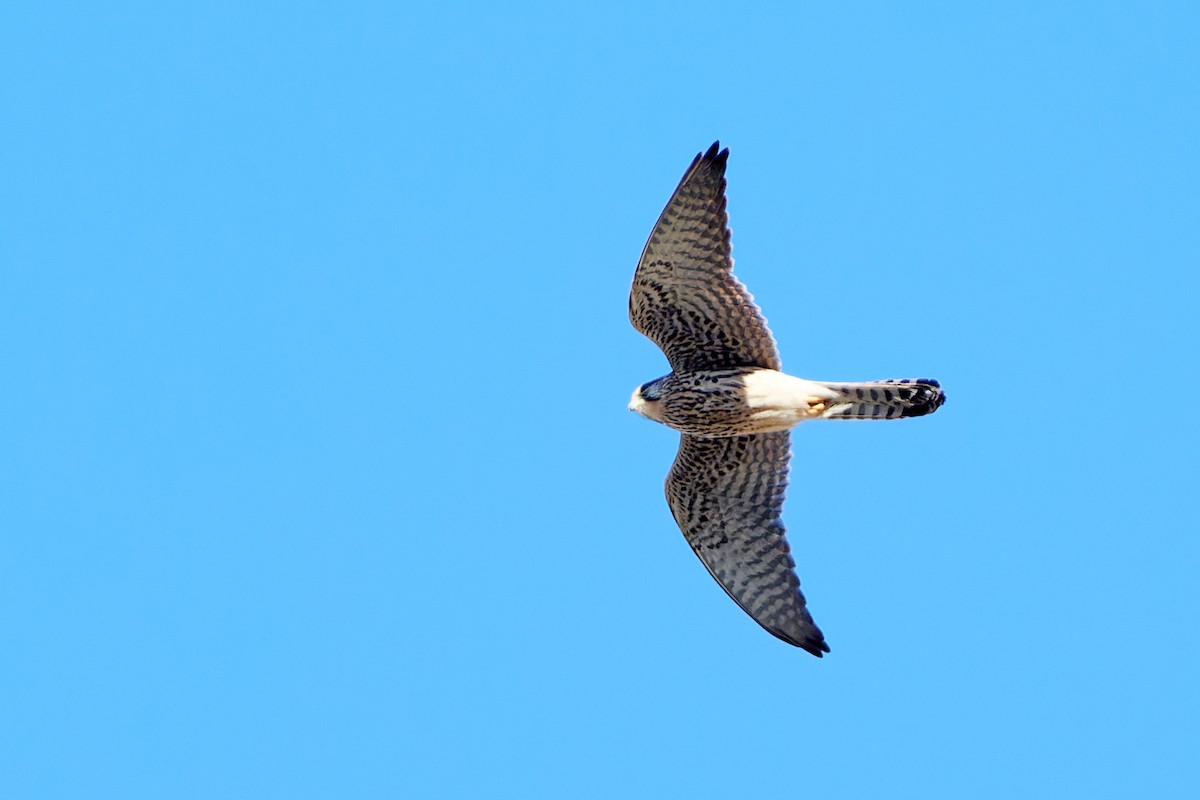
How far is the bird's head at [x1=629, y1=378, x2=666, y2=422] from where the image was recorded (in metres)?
11.5

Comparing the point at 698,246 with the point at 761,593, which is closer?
the point at 698,246

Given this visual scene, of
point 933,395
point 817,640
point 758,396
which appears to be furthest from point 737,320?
point 817,640

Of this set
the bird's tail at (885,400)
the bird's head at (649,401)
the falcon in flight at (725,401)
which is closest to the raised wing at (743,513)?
the falcon in flight at (725,401)

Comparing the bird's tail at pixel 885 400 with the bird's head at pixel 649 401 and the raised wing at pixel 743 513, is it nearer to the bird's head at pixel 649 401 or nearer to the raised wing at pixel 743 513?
the raised wing at pixel 743 513

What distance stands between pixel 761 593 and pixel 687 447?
1154 millimetres

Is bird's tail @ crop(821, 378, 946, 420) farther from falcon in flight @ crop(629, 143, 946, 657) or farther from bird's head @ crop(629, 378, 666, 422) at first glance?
bird's head @ crop(629, 378, 666, 422)

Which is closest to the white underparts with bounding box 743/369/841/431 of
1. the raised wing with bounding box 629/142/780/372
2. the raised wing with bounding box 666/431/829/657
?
the raised wing with bounding box 629/142/780/372

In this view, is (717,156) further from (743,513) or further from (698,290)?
(743,513)

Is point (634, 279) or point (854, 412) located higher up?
point (634, 279)

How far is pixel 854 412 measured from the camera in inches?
440

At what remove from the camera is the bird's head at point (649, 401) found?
11.5 meters

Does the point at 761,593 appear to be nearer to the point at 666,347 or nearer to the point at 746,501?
the point at 746,501

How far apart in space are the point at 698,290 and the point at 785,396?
923mm

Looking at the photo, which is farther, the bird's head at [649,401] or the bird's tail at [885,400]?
the bird's head at [649,401]
